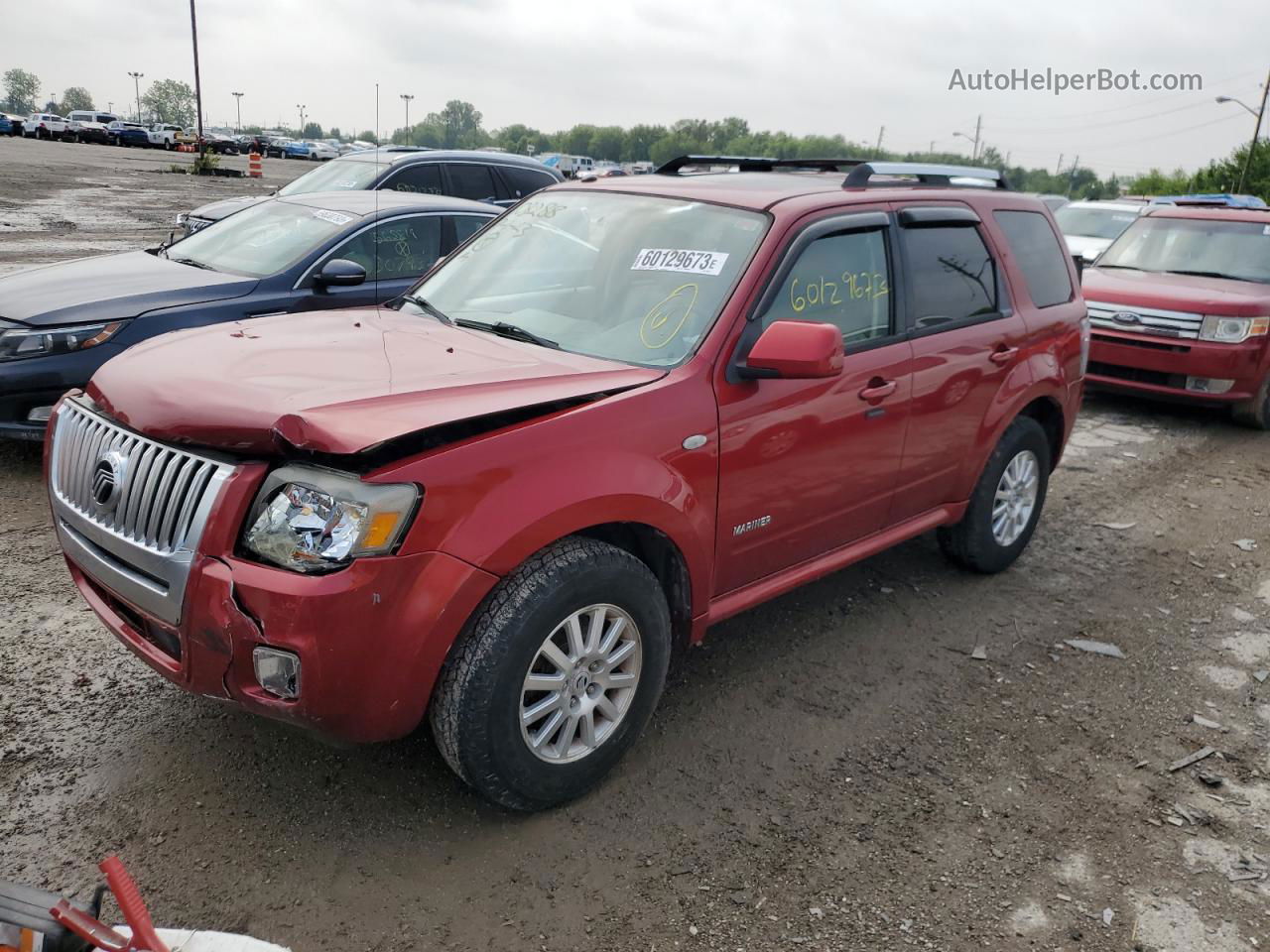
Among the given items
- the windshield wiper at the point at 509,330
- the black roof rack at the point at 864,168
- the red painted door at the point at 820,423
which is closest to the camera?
the red painted door at the point at 820,423

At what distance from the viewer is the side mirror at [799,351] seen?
321cm

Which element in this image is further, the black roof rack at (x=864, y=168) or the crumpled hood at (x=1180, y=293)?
the crumpled hood at (x=1180, y=293)

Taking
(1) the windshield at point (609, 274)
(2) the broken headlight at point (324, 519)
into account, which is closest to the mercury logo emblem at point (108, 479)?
(2) the broken headlight at point (324, 519)

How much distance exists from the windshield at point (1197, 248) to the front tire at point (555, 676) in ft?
26.4

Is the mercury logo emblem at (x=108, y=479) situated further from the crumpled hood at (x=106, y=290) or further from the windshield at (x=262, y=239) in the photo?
the windshield at (x=262, y=239)

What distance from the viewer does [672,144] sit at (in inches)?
4181

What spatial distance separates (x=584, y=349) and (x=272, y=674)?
4.94 ft

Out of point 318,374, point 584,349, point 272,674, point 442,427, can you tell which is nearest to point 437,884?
point 272,674

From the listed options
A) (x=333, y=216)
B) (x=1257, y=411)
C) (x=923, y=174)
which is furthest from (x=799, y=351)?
(x=1257, y=411)

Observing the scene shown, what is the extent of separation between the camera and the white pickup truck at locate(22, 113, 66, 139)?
170 ft

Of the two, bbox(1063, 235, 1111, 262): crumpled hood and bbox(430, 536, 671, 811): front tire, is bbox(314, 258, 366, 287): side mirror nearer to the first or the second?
bbox(430, 536, 671, 811): front tire

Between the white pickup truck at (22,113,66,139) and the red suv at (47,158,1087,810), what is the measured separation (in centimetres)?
5814

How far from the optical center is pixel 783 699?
3875 mm

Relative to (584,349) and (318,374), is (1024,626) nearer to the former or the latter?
(584,349)
